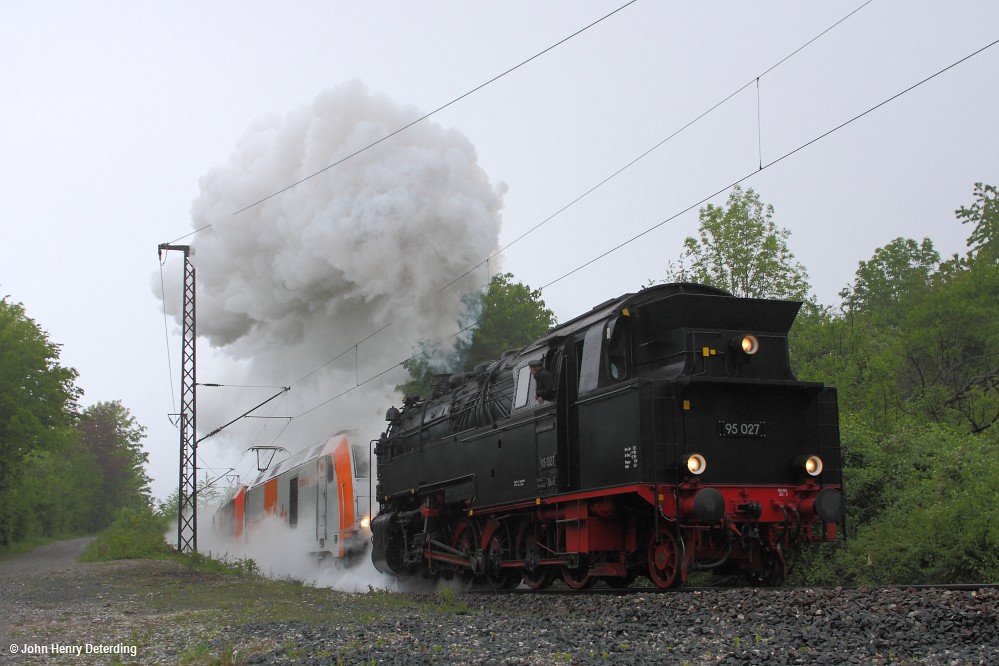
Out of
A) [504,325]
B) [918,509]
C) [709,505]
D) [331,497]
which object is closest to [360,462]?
[331,497]

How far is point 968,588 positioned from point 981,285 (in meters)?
25.5

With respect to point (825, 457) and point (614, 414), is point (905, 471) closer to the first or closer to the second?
point (825, 457)

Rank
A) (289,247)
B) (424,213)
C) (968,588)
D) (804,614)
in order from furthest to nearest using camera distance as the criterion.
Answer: (289,247)
(424,213)
(968,588)
(804,614)

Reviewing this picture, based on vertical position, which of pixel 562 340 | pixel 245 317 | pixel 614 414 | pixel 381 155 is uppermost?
pixel 381 155

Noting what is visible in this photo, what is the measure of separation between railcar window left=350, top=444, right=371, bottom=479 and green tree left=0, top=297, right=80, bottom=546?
64.1 ft

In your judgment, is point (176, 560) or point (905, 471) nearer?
point (905, 471)

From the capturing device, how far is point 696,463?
834cm

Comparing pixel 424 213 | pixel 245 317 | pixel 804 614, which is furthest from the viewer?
pixel 245 317

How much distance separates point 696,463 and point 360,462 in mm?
10032

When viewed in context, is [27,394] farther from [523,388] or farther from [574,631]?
[574,631]

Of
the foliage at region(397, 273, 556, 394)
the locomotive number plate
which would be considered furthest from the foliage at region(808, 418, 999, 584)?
the foliage at region(397, 273, 556, 394)

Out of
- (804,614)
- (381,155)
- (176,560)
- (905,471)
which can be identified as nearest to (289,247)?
(381,155)

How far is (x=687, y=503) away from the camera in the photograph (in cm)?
820

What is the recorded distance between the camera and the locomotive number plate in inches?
339
